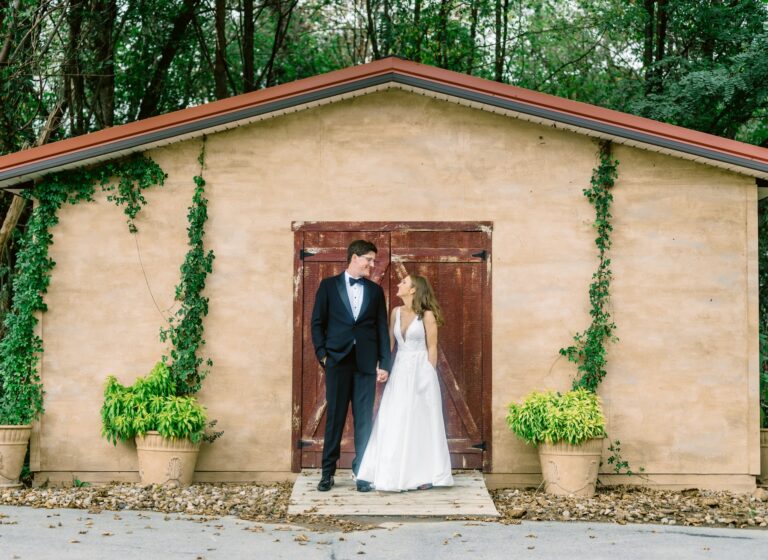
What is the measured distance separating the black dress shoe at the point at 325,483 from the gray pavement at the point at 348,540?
891 millimetres

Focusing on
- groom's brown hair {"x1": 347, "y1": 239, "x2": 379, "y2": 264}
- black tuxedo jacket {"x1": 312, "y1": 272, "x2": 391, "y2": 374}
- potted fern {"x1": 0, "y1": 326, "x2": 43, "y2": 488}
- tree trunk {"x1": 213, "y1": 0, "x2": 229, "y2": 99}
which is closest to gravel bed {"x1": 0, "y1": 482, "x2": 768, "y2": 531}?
potted fern {"x1": 0, "y1": 326, "x2": 43, "y2": 488}

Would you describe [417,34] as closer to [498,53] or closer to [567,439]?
[498,53]

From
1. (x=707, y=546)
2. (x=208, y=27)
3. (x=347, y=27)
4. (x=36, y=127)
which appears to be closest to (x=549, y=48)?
(x=347, y=27)

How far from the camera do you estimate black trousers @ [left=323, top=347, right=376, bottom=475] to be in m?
8.21

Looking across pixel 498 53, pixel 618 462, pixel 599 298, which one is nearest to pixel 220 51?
pixel 498 53

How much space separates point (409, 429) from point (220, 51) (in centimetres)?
1093

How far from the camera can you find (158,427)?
28.2ft

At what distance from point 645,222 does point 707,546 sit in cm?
357

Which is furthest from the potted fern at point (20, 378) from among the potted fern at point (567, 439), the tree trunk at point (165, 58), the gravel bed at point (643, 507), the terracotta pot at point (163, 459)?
the tree trunk at point (165, 58)

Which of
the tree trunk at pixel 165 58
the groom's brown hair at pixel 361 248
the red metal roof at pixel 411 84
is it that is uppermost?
the tree trunk at pixel 165 58

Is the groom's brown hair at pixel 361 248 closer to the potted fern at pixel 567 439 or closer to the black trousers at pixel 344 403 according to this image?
the black trousers at pixel 344 403

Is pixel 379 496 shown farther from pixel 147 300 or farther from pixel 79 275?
pixel 79 275

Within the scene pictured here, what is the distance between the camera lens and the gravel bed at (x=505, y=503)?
7621 mm

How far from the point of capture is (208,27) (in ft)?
61.7
